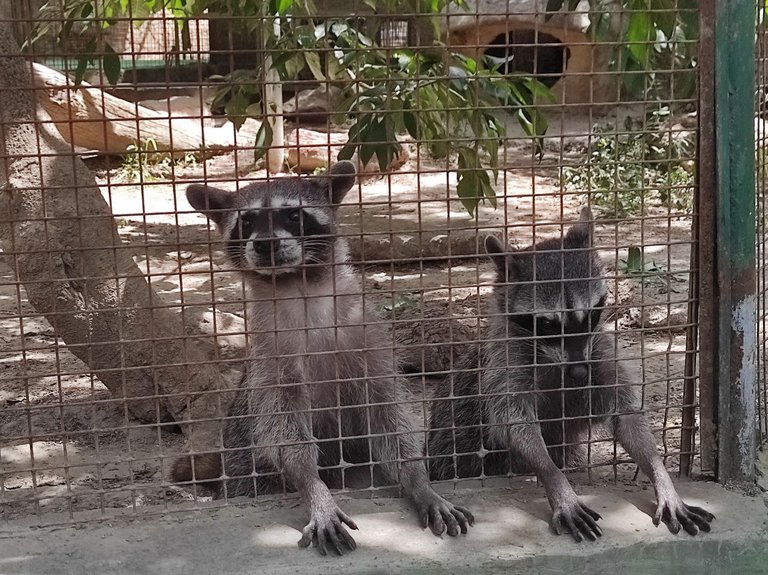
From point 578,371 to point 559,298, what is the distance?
1.25 ft

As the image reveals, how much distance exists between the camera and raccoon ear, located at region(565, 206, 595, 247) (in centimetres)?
445

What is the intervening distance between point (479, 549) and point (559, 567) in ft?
1.06

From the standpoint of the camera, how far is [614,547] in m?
3.84

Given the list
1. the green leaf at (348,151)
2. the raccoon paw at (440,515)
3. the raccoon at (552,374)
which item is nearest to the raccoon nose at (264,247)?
the green leaf at (348,151)

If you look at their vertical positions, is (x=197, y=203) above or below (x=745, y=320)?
above

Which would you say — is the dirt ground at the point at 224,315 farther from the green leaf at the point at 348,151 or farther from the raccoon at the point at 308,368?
the green leaf at the point at 348,151

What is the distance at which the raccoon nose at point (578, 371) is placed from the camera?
426 centimetres

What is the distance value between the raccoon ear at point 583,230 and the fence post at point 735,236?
579 millimetres

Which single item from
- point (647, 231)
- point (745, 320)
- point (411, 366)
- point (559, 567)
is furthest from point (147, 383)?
point (647, 231)

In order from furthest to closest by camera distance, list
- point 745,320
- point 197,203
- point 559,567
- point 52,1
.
Result: point 52,1 → point 197,203 → point 745,320 → point 559,567

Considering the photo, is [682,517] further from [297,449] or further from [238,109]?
[238,109]

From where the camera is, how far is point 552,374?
4590mm

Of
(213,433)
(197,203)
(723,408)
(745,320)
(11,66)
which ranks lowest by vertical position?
(213,433)

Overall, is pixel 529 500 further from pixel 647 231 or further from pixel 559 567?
pixel 647 231
